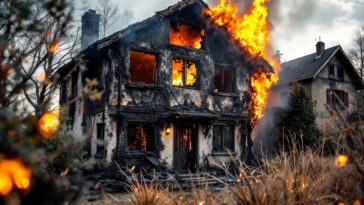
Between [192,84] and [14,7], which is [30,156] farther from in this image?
[192,84]

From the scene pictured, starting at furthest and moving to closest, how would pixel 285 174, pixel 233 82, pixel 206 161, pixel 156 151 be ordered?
pixel 233 82 < pixel 206 161 < pixel 156 151 < pixel 285 174

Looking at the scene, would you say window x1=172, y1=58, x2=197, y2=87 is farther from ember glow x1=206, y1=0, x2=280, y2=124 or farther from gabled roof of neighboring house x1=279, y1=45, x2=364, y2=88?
Result: gabled roof of neighboring house x1=279, y1=45, x2=364, y2=88

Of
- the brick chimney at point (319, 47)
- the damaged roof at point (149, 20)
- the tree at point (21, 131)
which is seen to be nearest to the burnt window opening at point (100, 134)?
the damaged roof at point (149, 20)

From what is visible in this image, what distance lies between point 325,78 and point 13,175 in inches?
1117

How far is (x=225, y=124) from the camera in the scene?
680 inches

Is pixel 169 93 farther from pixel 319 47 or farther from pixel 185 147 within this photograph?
pixel 319 47

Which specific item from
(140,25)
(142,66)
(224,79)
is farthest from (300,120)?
(140,25)

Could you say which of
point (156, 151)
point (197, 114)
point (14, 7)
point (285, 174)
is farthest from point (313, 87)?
point (14, 7)

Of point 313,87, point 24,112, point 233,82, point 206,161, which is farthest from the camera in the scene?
point 313,87

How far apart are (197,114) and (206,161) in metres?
2.56

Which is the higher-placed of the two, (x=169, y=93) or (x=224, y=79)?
(x=224, y=79)

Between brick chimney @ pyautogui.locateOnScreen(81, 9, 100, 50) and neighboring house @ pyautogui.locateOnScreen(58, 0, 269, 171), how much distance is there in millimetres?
2361

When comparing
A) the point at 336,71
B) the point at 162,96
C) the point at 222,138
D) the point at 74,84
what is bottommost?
the point at 222,138

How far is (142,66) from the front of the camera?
57.7 ft
